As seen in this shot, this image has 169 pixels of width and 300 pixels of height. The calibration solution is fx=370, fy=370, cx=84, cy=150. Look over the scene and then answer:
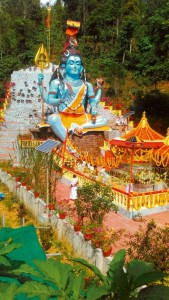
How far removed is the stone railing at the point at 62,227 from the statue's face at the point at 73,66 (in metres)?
7.56

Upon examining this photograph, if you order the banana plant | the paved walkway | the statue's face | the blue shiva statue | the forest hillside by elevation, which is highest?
the forest hillside

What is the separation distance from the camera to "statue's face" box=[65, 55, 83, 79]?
1841cm

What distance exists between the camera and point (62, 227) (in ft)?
28.8

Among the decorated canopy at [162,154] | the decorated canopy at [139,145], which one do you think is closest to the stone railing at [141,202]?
the decorated canopy at [162,154]

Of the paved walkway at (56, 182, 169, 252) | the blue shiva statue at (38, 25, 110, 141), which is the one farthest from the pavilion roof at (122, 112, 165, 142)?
the blue shiva statue at (38, 25, 110, 141)

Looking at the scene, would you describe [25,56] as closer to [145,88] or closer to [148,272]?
[145,88]

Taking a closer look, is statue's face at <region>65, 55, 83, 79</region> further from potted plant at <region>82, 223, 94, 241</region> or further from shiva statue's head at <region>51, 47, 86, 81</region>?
potted plant at <region>82, 223, 94, 241</region>

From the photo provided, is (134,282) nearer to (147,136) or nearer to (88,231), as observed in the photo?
(88,231)

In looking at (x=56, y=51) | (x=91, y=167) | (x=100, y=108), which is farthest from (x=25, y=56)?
(x=91, y=167)

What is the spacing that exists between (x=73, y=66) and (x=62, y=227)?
37.6ft

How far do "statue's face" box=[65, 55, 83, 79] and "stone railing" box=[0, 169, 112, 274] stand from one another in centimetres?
756

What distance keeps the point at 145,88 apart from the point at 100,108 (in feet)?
34.5

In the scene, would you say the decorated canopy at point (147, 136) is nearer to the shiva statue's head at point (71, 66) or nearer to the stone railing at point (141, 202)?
the stone railing at point (141, 202)

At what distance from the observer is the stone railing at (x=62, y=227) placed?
23.3 ft
